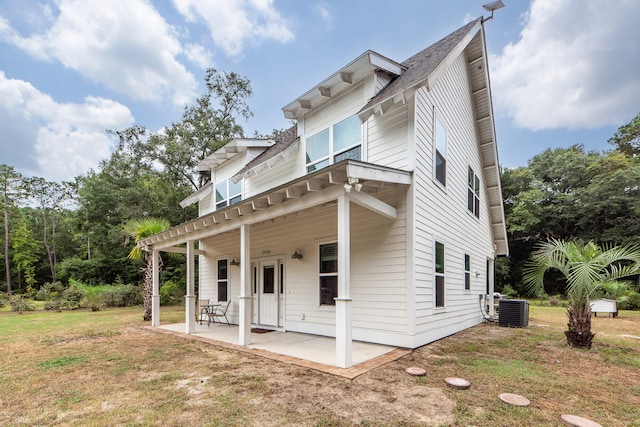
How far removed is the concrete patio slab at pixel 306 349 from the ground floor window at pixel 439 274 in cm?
186

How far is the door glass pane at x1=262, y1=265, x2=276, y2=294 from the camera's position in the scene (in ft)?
29.5

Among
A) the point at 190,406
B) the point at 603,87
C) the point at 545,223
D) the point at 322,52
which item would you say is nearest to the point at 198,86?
the point at 322,52

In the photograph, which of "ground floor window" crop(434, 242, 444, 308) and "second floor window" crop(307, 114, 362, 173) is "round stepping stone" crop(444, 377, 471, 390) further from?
"second floor window" crop(307, 114, 362, 173)

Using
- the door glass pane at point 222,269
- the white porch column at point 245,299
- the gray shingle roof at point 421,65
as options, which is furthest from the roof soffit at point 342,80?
the door glass pane at point 222,269

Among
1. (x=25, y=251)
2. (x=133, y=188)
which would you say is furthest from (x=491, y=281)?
(x=25, y=251)

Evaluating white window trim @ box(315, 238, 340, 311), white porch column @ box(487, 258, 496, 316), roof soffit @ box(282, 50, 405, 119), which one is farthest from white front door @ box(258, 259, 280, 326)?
white porch column @ box(487, 258, 496, 316)

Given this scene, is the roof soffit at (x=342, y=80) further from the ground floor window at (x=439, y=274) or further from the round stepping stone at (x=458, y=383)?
the round stepping stone at (x=458, y=383)

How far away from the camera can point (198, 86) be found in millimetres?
22438

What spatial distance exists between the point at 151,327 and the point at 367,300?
7153 mm

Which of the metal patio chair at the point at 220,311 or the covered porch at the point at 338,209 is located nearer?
the covered porch at the point at 338,209

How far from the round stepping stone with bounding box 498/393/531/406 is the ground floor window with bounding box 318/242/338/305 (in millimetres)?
3975

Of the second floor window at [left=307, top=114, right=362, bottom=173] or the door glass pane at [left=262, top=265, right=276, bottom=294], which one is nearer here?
the second floor window at [left=307, top=114, right=362, bottom=173]

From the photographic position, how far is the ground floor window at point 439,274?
23.1 ft

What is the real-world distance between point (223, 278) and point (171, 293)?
32.8 feet
